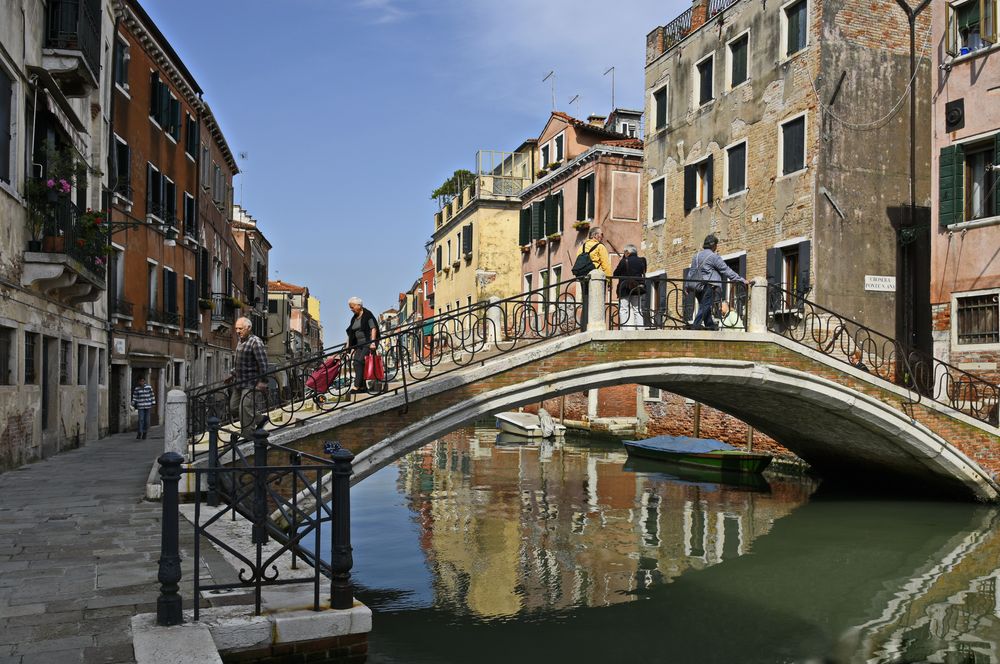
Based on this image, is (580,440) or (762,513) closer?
(762,513)

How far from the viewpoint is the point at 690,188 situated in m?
18.3

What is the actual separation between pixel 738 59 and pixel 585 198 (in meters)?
7.28

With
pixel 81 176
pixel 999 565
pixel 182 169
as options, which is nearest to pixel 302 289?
pixel 182 169

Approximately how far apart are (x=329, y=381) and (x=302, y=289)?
185 ft

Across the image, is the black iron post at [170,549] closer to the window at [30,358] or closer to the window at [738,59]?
the window at [30,358]

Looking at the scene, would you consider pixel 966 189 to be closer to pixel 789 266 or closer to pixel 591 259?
pixel 789 266

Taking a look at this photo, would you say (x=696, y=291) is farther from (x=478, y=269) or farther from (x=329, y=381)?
(x=478, y=269)

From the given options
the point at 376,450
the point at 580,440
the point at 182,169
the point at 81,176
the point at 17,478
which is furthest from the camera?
the point at 580,440

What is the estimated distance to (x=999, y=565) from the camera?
956 cm

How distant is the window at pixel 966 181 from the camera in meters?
12.4

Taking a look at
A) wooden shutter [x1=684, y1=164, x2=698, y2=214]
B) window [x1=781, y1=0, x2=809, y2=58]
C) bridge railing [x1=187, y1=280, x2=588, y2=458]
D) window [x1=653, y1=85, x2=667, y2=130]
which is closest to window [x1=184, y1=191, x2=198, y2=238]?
window [x1=653, y1=85, x2=667, y2=130]

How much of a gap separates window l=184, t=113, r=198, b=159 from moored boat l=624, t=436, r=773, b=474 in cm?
1276

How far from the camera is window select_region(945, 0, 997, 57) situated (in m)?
12.4

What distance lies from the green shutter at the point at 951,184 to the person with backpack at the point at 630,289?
A: 529cm
